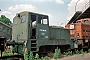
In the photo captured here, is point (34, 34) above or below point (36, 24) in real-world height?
below

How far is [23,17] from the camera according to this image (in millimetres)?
10922

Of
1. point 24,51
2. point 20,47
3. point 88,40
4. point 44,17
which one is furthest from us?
point 88,40

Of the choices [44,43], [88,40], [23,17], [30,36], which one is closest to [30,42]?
[30,36]

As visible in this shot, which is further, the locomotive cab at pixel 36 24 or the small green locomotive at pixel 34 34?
the locomotive cab at pixel 36 24

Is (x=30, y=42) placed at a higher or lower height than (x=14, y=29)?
lower

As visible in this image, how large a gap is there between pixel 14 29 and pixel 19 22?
37.9 inches

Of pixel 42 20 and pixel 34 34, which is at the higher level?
pixel 42 20

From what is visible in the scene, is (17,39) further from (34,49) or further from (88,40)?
(88,40)

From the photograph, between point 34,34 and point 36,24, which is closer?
point 36,24

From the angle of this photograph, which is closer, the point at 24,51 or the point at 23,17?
the point at 24,51

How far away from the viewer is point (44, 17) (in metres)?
11.3

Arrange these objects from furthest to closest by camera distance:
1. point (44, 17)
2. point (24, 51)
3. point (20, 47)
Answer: point (44, 17), point (20, 47), point (24, 51)

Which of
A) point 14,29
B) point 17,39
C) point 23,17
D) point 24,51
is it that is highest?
point 23,17

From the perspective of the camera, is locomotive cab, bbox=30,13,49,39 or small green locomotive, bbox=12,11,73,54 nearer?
small green locomotive, bbox=12,11,73,54
